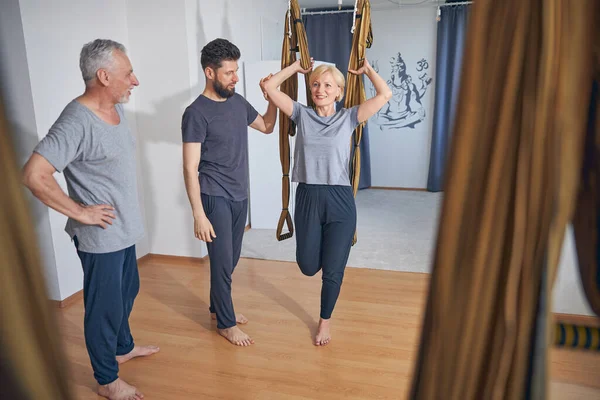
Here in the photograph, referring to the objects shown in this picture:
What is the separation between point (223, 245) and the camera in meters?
→ 2.35

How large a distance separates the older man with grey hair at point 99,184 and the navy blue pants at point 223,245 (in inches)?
17.2

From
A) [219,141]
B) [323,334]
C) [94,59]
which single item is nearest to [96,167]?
[94,59]

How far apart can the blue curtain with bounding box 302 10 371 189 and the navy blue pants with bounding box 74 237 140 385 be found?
454 cm

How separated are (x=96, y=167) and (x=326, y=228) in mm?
1098

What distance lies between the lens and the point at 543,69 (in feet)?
1.37

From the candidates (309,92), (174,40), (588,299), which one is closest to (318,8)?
(174,40)

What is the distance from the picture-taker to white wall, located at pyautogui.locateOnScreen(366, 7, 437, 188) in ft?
19.3

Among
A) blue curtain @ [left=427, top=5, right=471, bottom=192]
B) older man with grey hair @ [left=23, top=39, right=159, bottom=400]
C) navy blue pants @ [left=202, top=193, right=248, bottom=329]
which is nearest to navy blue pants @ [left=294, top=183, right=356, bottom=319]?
navy blue pants @ [left=202, top=193, right=248, bottom=329]

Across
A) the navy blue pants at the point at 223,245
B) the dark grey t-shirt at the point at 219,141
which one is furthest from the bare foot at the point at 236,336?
the dark grey t-shirt at the point at 219,141

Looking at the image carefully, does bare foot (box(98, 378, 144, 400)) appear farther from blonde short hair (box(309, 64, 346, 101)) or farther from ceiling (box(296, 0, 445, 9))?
ceiling (box(296, 0, 445, 9))

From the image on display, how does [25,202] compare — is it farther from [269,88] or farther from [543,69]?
[269,88]

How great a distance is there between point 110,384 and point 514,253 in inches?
77.0

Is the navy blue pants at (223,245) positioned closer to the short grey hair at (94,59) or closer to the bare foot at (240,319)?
the bare foot at (240,319)

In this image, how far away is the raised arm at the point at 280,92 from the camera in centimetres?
229
